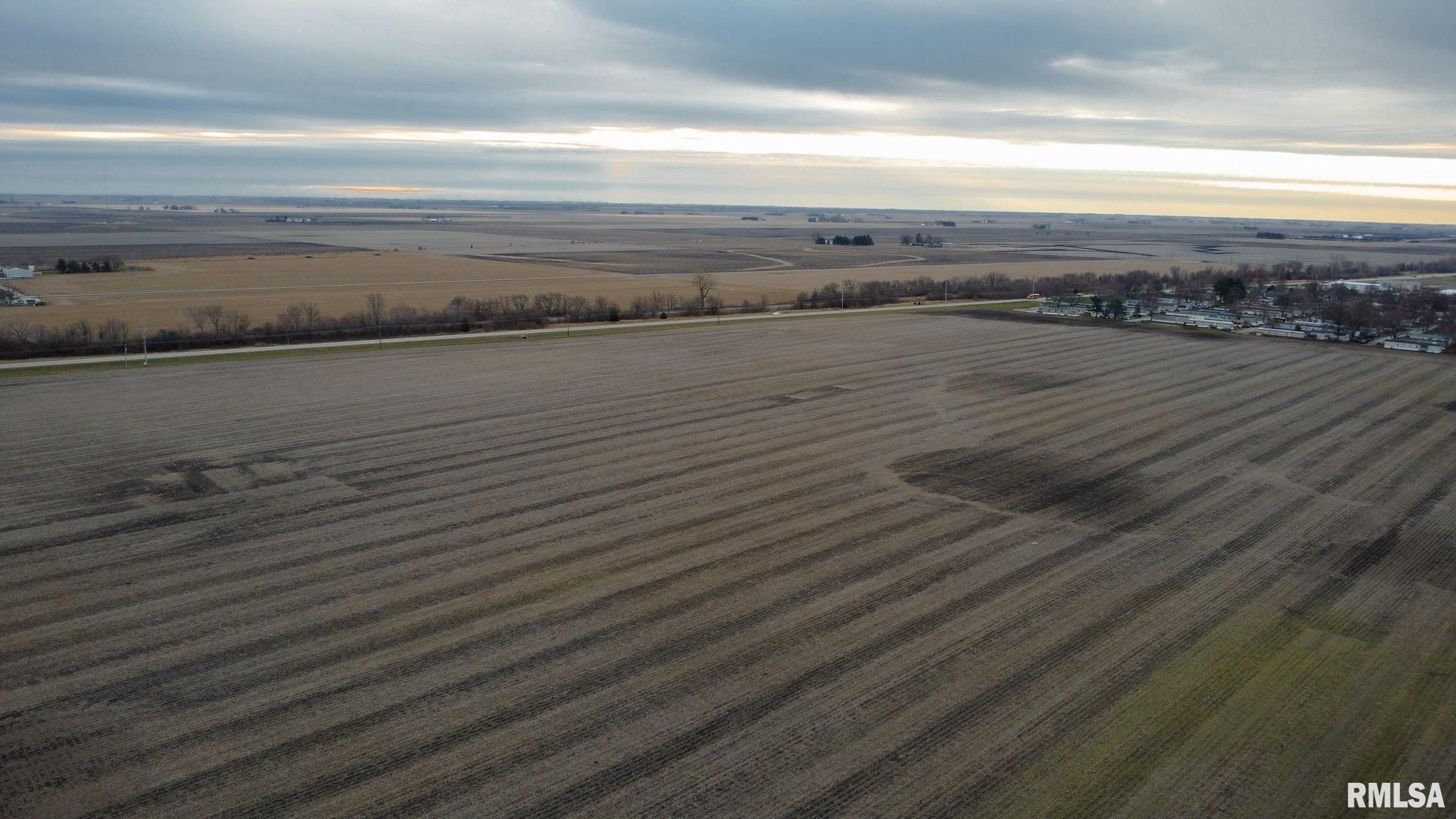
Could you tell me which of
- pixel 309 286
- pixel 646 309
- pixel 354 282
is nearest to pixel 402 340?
pixel 646 309

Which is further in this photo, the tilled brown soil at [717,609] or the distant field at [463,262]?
the distant field at [463,262]

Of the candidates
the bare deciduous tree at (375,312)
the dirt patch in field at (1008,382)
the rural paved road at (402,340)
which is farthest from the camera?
the bare deciduous tree at (375,312)

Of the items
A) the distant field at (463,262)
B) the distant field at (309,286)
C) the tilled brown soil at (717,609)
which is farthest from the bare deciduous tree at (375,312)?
the tilled brown soil at (717,609)

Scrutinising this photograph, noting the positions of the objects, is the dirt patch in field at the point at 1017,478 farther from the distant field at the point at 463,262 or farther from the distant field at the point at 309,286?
the distant field at the point at 309,286

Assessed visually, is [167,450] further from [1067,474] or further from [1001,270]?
[1001,270]

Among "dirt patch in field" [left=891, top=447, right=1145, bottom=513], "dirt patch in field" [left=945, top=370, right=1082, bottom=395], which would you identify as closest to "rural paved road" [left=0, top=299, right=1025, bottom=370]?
"dirt patch in field" [left=945, top=370, right=1082, bottom=395]

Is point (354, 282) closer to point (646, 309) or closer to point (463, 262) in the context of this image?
point (463, 262)
